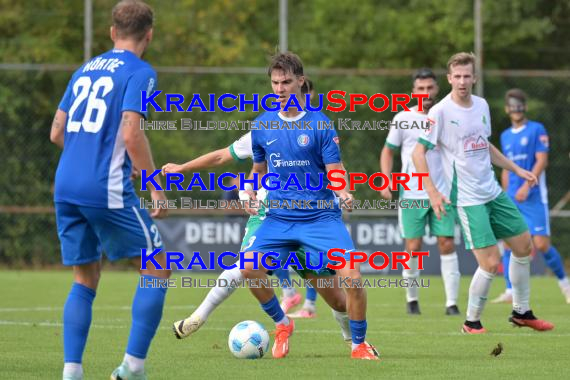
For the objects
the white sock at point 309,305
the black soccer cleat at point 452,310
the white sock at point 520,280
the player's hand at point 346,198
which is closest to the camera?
the player's hand at point 346,198

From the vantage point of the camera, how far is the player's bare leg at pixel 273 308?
8.16m

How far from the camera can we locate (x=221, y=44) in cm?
2545

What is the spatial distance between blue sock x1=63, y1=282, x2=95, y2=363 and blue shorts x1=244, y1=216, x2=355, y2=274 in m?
1.79

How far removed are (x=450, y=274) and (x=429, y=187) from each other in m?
2.96

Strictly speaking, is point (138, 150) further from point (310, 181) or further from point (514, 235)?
point (514, 235)

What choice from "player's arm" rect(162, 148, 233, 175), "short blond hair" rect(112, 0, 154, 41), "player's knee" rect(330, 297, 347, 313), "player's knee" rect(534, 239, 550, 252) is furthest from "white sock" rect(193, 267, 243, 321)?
"player's knee" rect(534, 239, 550, 252)

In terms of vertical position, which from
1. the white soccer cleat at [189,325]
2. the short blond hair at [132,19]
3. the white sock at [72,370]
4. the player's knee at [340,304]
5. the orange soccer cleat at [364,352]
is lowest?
the white sock at [72,370]

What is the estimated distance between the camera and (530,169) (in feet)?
45.9

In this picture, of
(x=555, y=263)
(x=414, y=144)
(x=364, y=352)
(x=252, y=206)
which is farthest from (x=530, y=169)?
(x=364, y=352)

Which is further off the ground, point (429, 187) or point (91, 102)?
point (429, 187)

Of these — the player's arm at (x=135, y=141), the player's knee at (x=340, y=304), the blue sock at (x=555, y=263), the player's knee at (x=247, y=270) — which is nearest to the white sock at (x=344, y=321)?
the player's knee at (x=340, y=304)

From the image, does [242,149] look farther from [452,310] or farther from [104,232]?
[452,310]

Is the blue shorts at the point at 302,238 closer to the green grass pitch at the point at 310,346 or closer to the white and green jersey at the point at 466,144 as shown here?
the green grass pitch at the point at 310,346

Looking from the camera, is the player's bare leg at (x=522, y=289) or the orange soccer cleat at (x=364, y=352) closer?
the orange soccer cleat at (x=364, y=352)
